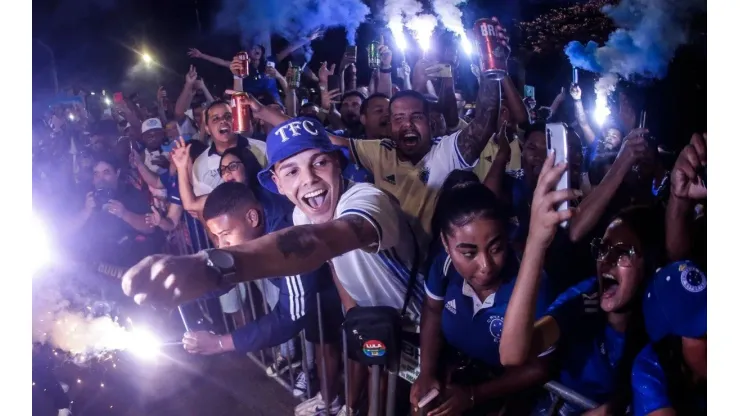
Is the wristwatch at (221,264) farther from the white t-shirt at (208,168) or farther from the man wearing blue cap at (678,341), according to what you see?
the man wearing blue cap at (678,341)

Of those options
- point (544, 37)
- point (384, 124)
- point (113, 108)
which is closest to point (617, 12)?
point (544, 37)

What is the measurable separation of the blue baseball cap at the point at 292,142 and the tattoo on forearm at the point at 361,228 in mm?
278

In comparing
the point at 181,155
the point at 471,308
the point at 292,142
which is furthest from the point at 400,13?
the point at 471,308

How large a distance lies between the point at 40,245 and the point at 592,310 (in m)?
2.04

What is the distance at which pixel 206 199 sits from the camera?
220cm

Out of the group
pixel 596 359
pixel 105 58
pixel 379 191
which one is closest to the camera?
pixel 596 359

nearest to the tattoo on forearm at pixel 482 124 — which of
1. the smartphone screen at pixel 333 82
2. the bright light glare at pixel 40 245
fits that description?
the smartphone screen at pixel 333 82

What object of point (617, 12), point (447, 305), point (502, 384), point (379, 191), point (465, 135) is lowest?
point (502, 384)

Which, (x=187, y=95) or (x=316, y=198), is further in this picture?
(x=187, y=95)

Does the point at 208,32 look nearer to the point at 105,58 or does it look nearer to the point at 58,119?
the point at 105,58

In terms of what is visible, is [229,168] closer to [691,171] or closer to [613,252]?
[613,252]

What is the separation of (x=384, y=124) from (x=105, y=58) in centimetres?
118

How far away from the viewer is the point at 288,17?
7.16 ft

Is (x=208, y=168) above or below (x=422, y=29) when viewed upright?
below
